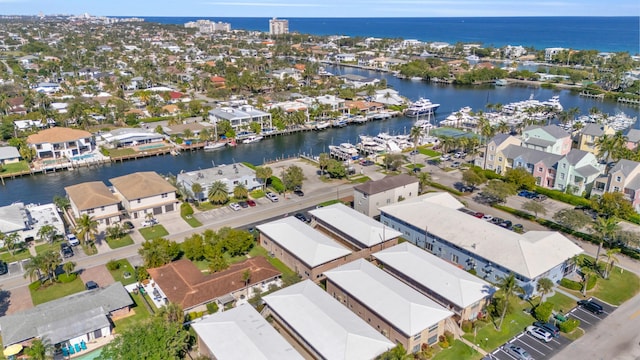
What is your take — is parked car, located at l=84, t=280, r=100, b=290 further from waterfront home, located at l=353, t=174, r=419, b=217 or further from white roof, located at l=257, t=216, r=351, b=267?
waterfront home, located at l=353, t=174, r=419, b=217

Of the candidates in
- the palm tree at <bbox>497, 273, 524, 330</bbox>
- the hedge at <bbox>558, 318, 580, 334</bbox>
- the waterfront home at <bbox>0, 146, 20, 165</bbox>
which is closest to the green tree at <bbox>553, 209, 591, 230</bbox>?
the hedge at <bbox>558, 318, 580, 334</bbox>

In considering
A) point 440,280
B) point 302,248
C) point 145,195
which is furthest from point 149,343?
point 145,195

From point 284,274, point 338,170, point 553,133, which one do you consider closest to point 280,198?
point 338,170

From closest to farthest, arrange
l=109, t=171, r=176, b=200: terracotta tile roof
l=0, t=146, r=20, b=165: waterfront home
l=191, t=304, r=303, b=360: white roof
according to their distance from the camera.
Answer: l=191, t=304, r=303, b=360: white roof
l=109, t=171, r=176, b=200: terracotta tile roof
l=0, t=146, r=20, b=165: waterfront home

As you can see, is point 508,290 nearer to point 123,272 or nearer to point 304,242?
point 304,242

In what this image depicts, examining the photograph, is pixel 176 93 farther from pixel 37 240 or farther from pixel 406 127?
pixel 37 240

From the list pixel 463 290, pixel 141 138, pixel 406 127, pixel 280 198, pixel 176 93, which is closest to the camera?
pixel 463 290
